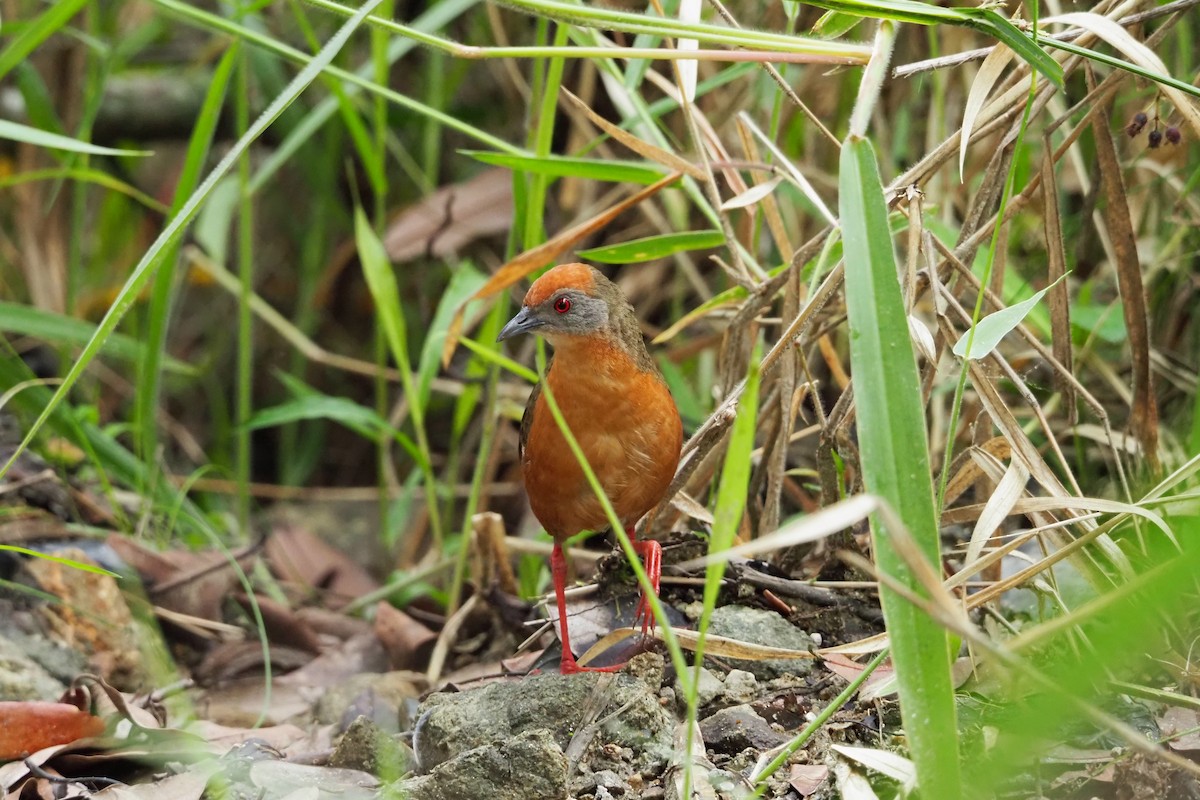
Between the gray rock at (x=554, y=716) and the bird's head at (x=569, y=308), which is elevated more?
the bird's head at (x=569, y=308)

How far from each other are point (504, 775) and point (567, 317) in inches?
51.9

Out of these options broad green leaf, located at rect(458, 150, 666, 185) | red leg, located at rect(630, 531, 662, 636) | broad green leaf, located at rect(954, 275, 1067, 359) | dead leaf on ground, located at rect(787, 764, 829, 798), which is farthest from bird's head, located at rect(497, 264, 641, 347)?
dead leaf on ground, located at rect(787, 764, 829, 798)

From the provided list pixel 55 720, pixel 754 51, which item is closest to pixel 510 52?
pixel 754 51

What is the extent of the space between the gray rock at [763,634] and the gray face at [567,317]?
803 millimetres

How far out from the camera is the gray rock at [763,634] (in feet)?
9.09

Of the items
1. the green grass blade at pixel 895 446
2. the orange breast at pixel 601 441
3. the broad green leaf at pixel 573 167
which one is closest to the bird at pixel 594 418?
the orange breast at pixel 601 441

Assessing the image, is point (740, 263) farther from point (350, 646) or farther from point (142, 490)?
point (142, 490)

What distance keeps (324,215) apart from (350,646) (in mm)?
2971

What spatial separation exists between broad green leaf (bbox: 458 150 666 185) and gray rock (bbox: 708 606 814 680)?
1217 millimetres

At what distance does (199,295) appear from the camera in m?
7.10

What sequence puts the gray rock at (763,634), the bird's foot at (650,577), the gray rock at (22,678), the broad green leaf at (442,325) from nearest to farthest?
the gray rock at (763,634)
the bird's foot at (650,577)
the gray rock at (22,678)
the broad green leaf at (442,325)

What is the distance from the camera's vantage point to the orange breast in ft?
10.1

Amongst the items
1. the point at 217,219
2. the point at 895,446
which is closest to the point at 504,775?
the point at 895,446

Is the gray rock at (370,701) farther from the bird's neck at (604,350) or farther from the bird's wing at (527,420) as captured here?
the bird's neck at (604,350)
